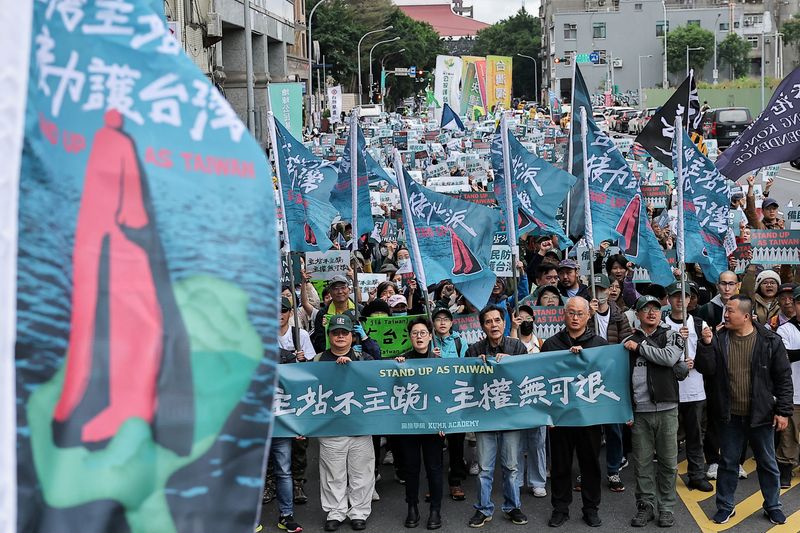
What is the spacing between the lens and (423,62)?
4387 inches

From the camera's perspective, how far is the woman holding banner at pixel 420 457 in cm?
812

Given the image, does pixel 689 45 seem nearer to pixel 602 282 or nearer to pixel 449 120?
pixel 449 120

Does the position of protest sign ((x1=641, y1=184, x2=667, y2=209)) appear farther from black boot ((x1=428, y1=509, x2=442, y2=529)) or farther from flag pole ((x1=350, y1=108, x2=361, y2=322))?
black boot ((x1=428, y1=509, x2=442, y2=529))

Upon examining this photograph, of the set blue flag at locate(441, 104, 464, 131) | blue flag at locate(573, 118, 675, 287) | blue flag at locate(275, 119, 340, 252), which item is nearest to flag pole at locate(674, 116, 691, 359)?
blue flag at locate(573, 118, 675, 287)

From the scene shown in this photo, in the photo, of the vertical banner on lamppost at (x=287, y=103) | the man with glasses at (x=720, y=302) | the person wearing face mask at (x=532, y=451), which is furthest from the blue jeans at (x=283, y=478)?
the vertical banner on lamppost at (x=287, y=103)

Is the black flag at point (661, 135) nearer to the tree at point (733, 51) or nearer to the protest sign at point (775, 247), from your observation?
the protest sign at point (775, 247)

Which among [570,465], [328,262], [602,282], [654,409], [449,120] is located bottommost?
[570,465]

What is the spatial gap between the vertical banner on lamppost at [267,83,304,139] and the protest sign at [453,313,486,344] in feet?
44.7

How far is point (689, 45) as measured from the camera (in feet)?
321

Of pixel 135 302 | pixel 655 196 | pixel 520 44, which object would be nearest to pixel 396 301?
pixel 135 302

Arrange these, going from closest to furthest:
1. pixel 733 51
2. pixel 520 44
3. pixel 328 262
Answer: pixel 328 262 → pixel 733 51 → pixel 520 44

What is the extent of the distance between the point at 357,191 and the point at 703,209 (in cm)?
324

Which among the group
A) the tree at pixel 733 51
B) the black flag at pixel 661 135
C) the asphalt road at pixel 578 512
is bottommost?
the asphalt road at pixel 578 512

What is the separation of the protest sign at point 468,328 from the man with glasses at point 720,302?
1.92 m
